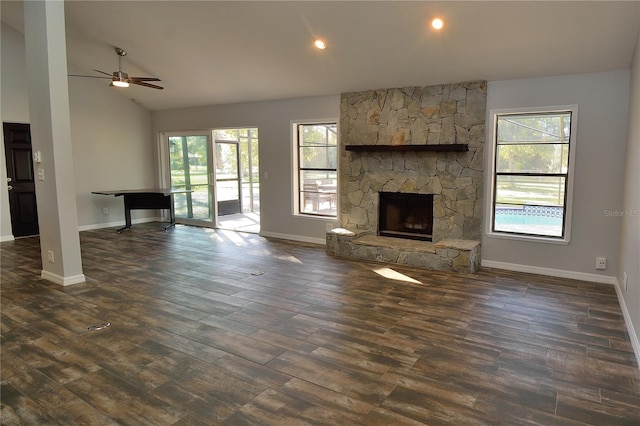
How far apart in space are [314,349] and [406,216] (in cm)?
352

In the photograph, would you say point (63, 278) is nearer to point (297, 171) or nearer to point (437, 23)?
point (297, 171)

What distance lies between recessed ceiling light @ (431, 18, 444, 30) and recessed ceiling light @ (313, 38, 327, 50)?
4.38ft

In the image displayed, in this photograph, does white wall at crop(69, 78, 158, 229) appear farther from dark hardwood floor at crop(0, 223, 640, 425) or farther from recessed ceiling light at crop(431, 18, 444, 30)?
recessed ceiling light at crop(431, 18, 444, 30)

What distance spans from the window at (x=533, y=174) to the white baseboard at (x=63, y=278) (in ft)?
16.5

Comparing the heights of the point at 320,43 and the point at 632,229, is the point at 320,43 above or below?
above

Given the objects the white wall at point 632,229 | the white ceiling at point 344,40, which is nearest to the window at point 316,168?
the white ceiling at point 344,40

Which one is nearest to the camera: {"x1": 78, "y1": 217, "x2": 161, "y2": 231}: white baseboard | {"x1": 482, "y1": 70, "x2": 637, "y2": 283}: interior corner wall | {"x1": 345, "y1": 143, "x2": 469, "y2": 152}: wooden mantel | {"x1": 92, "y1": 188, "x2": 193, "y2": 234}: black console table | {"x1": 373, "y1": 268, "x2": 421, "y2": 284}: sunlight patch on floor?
{"x1": 482, "y1": 70, "x2": 637, "y2": 283}: interior corner wall

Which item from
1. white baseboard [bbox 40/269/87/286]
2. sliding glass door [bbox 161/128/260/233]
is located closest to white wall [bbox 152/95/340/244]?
sliding glass door [bbox 161/128/260/233]

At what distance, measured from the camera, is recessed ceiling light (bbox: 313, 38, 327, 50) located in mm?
4927

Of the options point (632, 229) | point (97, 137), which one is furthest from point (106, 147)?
point (632, 229)

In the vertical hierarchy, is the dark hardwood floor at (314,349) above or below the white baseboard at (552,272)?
below

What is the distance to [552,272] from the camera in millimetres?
4977

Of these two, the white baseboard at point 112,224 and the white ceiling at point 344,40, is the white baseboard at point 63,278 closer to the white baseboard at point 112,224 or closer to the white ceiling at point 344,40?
the white ceiling at point 344,40

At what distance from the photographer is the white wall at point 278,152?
6836 mm
